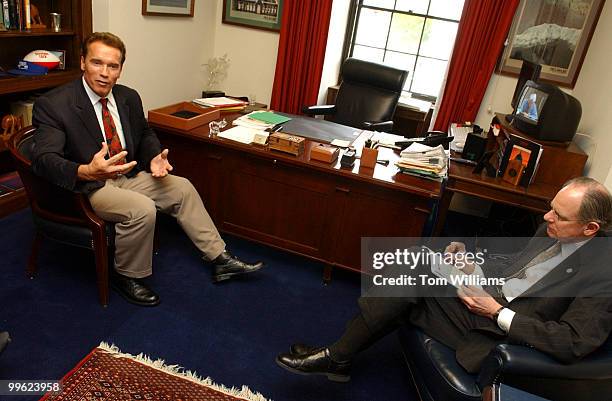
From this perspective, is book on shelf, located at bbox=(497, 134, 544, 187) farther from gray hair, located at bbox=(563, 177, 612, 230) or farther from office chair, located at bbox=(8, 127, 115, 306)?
office chair, located at bbox=(8, 127, 115, 306)

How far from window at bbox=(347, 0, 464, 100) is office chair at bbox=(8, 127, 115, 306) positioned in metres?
3.08

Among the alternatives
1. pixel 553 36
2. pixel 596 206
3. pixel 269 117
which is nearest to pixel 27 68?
pixel 269 117

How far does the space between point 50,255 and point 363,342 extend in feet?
5.82

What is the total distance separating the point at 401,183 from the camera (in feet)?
7.23

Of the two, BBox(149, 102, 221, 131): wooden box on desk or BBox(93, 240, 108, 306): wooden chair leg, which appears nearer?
BBox(93, 240, 108, 306): wooden chair leg

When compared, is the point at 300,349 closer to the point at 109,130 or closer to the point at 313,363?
the point at 313,363

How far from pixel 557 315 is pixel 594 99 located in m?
1.87

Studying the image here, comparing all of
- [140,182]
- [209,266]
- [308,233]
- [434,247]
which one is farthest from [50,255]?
[434,247]

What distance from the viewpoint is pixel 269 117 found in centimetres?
287

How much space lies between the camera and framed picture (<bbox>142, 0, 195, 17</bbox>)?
3338mm

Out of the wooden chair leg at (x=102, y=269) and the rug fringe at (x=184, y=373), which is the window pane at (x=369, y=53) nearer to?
the wooden chair leg at (x=102, y=269)

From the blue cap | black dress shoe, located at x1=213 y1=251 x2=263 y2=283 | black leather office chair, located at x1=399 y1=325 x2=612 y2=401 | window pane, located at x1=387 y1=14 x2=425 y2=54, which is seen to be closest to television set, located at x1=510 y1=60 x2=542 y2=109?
window pane, located at x1=387 y1=14 x2=425 y2=54

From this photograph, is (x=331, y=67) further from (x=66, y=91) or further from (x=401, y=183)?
(x=66, y=91)

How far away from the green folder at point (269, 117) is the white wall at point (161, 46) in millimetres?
1212
